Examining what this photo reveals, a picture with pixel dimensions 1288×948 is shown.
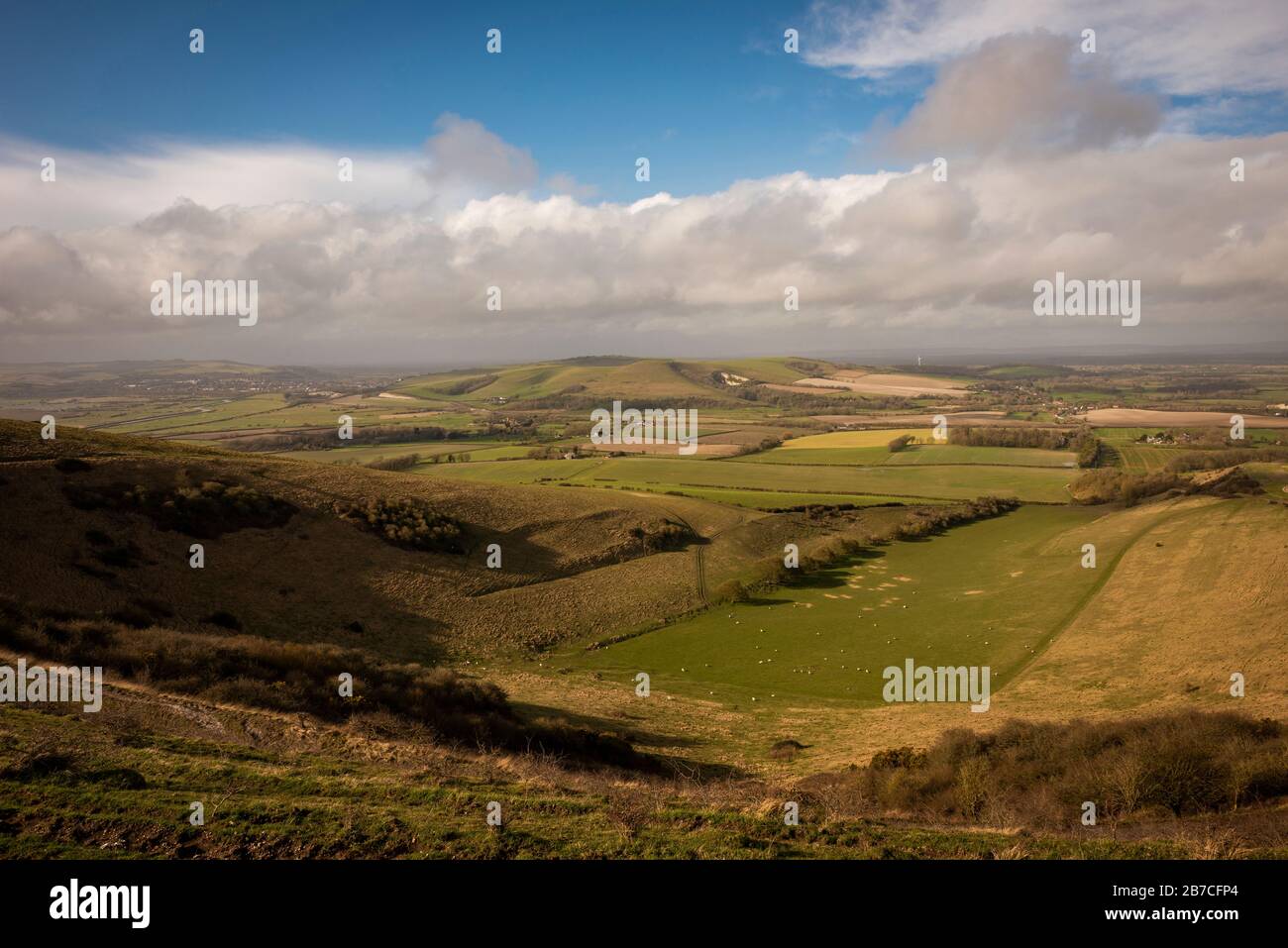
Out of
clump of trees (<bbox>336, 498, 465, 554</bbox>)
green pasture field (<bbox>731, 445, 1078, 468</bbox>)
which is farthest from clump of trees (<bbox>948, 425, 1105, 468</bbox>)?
clump of trees (<bbox>336, 498, 465, 554</bbox>)

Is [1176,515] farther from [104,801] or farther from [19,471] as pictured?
[19,471]

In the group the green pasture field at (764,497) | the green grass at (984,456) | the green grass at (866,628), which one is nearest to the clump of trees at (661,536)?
the green grass at (866,628)

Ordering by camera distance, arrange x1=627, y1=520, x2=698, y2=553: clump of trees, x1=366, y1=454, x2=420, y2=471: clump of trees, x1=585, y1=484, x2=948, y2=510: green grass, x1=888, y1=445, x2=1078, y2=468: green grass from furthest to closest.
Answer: x1=888, y1=445, x2=1078, y2=468: green grass, x1=366, y1=454, x2=420, y2=471: clump of trees, x1=585, y1=484, x2=948, y2=510: green grass, x1=627, y1=520, x2=698, y2=553: clump of trees

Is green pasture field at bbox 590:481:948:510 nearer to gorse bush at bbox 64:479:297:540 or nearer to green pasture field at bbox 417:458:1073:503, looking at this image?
green pasture field at bbox 417:458:1073:503

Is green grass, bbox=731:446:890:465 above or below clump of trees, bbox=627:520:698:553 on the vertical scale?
above
